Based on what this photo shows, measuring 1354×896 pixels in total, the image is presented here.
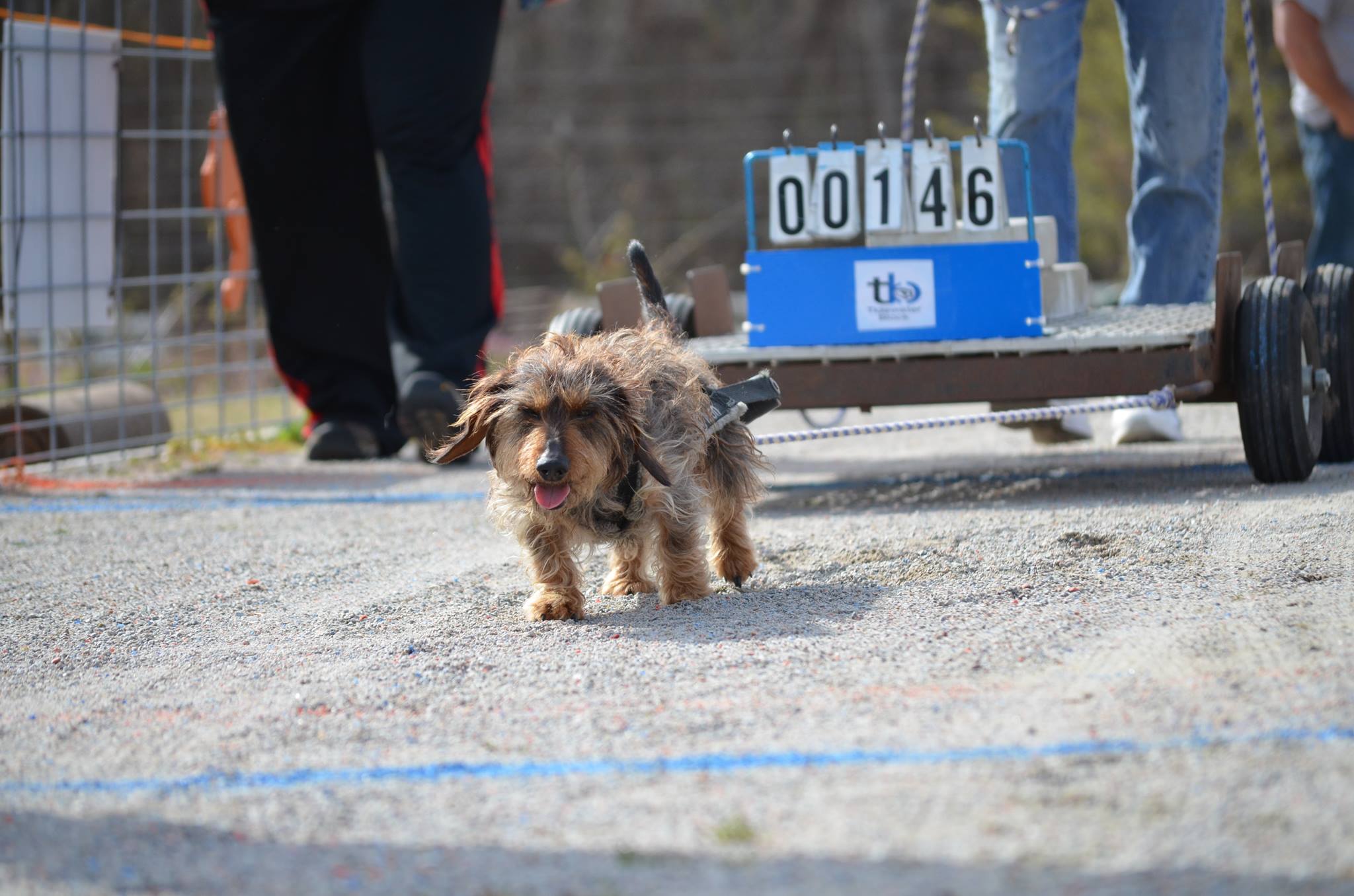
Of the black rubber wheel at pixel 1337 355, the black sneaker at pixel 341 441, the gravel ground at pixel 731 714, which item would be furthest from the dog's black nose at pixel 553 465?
the black sneaker at pixel 341 441

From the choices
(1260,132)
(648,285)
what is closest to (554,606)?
(648,285)

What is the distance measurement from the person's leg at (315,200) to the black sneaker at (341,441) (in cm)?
4

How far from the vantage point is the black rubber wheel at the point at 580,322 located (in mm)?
5426

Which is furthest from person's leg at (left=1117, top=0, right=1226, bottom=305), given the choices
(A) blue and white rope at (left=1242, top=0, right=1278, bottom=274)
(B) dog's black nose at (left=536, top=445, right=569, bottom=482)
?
(B) dog's black nose at (left=536, top=445, right=569, bottom=482)

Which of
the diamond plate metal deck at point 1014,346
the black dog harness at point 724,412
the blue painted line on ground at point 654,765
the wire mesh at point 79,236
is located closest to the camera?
the blue painted line on ground at point 654,765

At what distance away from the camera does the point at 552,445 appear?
3.43 m

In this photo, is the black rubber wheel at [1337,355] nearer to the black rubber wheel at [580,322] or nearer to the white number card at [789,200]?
the white number card at [789,200]

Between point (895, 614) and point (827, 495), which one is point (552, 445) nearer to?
point (895, 614)

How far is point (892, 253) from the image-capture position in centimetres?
486

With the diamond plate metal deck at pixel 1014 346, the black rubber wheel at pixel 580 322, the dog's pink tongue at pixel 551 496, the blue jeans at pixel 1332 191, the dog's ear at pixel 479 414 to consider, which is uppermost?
the blue jeans at pixel 1332 191

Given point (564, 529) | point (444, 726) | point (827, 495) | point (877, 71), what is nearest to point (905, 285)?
point (827, 495)

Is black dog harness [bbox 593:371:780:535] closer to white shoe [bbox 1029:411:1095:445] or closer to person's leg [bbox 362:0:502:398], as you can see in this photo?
person's leg [bbox 362:0:502:398]

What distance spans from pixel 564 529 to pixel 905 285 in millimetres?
1745

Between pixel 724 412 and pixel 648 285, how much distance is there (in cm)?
62
